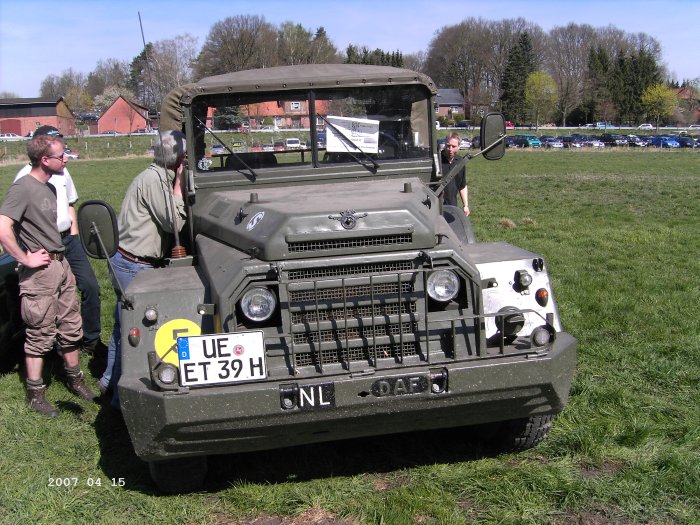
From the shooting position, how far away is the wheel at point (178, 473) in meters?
4.37

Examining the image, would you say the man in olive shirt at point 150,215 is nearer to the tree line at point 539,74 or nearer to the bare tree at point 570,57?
the tree line at point 539,74

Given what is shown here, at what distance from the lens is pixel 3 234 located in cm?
534

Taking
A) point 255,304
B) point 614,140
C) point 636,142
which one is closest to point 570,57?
point 614,140

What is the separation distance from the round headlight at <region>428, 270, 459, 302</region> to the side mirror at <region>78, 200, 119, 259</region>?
6.55ft

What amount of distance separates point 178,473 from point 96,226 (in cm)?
156

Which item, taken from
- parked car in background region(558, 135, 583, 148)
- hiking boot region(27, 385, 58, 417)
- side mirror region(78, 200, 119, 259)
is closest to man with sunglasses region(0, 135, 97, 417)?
hiking boot region(27, 385, 58, 417)

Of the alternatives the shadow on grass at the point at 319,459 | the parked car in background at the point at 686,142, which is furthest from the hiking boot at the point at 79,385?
the parked car in background at the point at 686,142

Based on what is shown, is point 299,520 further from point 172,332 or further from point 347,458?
point 172,332

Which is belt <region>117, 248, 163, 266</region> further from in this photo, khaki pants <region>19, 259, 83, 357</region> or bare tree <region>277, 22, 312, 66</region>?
bare tree <region>277, 22, 312, 66</region>

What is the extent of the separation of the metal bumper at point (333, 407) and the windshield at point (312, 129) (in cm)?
217

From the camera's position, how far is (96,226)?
4.66 meters

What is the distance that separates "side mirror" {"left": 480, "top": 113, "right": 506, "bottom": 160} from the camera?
5430mm

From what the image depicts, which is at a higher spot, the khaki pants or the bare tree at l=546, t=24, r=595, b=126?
the bare tree at l=546, t=24, r=595, b=126

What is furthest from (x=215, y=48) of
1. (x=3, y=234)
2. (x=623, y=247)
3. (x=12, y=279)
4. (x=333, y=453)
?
(x=333, y=453)
